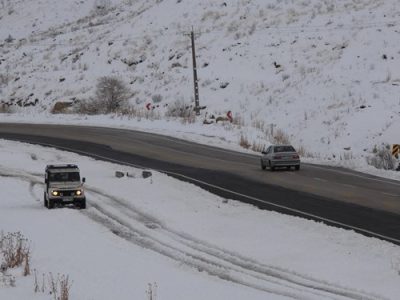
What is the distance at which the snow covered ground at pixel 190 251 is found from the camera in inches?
537

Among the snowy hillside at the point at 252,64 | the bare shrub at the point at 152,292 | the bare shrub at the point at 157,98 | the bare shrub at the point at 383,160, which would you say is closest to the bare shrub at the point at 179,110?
the snowy hillside at the point at 252,64

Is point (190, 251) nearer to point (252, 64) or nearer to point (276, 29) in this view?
point (252, 64)

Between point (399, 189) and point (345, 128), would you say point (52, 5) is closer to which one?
point (345, 128)

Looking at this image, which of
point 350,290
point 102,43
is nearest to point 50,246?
point 350,290

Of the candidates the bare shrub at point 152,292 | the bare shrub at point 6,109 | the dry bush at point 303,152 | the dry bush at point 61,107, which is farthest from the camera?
the bare shrub at point 6,109

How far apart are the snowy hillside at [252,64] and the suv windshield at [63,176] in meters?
21.5

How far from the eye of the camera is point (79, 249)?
56.6ft

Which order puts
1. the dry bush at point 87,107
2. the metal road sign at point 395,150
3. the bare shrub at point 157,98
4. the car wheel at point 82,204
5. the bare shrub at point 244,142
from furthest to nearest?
the dry bush at point 87,107
the bare shrub at point 157,98
the bare shrub at point 244,142
the metal road sign at point 395,150
the car wheel at point 82,204

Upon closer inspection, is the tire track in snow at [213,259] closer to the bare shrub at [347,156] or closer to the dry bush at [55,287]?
the dry bush at [55,287]

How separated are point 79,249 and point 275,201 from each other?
9.57m

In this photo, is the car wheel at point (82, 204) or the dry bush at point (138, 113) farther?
the dry bush at point (138, 113)

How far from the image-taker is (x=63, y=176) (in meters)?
24.6

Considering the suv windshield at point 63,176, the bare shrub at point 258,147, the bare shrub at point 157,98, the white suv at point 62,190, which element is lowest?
the bare shrub at point 258,147

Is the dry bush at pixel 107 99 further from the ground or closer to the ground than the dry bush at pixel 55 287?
further from the ground
